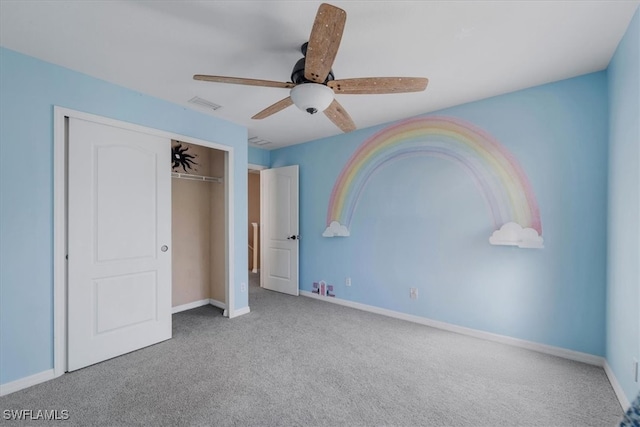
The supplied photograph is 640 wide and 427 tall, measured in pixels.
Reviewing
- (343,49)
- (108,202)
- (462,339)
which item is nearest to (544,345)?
(462,339)

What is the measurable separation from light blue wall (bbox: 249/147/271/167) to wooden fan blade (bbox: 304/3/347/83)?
10.9ft

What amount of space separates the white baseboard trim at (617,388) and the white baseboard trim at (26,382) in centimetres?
412

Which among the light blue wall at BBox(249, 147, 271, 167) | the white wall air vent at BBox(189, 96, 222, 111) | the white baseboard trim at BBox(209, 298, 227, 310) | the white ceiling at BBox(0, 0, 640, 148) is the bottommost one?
the white baseboard trim at BBox(209, 298, 227, 310)

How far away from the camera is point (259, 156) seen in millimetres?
4953

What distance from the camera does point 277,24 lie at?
1.75 meters

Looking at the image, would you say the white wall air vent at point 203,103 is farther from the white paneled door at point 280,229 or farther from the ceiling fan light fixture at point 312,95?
the white paneled door at point 280,229

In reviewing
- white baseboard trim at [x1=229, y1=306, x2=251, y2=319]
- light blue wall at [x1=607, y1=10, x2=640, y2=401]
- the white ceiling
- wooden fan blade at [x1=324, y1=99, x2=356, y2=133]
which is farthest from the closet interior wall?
light blue wall at [x1=607, y1=10, x2=640, y2=401]

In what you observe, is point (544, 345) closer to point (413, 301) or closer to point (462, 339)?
point (462, 339)

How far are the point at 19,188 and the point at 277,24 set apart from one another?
2244 mm

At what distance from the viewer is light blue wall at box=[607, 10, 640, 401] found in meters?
1.67

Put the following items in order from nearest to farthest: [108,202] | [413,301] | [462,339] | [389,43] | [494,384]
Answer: [389,43] → [494,384] → [108,202] → [462,339] → [413,301]

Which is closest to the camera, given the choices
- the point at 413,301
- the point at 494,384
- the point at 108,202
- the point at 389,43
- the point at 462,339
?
the point at 389,43

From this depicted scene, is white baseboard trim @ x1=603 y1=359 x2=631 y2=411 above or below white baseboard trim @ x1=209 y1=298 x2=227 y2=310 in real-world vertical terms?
above

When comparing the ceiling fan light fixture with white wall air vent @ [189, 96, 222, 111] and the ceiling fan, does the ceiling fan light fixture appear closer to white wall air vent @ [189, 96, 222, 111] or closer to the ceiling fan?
the ceiling fan
